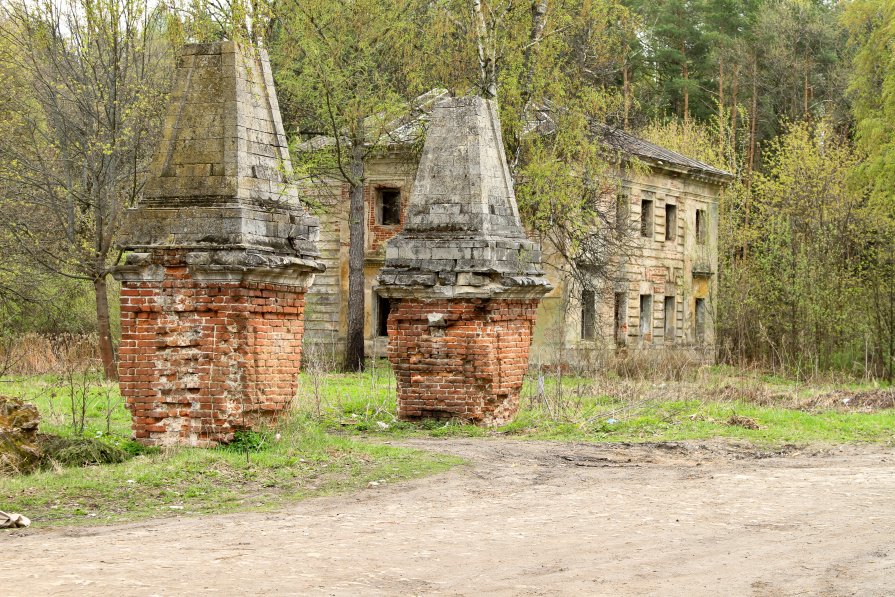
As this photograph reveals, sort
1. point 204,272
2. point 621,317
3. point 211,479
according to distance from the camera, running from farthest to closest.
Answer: point 621,317
point 204,272
point 211,479

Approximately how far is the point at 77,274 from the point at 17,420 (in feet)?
50.3

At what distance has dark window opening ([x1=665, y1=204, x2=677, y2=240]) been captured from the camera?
3909cm

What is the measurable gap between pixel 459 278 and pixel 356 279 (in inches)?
604

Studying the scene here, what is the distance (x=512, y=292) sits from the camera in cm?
1698

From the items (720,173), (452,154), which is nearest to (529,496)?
(452,154)

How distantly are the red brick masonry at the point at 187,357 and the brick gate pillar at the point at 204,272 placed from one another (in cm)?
1

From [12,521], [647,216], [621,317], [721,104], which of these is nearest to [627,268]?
[621,317]

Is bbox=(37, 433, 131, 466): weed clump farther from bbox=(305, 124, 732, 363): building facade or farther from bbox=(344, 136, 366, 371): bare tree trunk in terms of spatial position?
bbox=(344, 136, 366, 371): bare tree trunk

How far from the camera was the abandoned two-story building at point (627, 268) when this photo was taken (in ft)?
108

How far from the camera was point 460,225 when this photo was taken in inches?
661

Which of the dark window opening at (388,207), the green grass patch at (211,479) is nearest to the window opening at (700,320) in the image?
the dark window opening at (388,207)

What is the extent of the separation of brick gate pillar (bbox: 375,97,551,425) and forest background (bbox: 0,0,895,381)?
4.45 m

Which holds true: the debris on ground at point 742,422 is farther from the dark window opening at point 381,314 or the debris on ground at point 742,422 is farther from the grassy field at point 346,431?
the dark window opening at point 381,314

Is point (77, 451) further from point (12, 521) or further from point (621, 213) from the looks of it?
point (621, 213)
